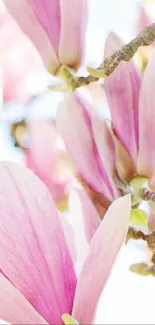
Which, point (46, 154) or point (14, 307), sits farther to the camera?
point (46, 154)

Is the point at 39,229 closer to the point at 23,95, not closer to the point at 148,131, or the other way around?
the point at 148,131

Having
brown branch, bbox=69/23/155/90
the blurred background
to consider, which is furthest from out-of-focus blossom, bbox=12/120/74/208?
brown branch, bbox=69/23/155/90

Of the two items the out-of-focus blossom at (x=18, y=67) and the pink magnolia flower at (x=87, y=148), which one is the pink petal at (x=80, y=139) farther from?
the out-of-focus blossom at (x=18, y=67)

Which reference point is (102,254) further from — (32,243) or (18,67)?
(18,67)

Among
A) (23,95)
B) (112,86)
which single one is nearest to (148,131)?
Result: (112,86)

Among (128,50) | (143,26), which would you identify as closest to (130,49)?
(128,50)

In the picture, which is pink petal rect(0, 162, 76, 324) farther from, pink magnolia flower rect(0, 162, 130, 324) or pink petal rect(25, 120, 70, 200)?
pink petal rect(25, 120, 70, 200)
